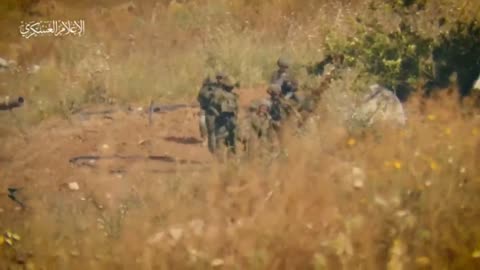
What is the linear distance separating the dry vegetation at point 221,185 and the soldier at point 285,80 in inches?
1.5

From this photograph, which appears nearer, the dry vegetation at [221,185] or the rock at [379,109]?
the dry vegetation at [221,185]

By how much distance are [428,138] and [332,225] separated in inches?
20.2

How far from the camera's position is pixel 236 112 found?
97.7 inches

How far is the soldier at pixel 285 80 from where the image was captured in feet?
8.17

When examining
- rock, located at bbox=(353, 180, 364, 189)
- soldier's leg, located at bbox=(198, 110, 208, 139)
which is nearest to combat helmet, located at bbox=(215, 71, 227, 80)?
soldier's leg, located at bbox=(198, 110, 208, 139)

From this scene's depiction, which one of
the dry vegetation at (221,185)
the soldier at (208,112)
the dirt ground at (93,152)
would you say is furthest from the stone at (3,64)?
the soldier at (208,112)

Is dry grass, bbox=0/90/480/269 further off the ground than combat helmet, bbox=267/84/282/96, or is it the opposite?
combat helmet, bbox=267/84/282/96

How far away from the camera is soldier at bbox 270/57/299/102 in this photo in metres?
2.49

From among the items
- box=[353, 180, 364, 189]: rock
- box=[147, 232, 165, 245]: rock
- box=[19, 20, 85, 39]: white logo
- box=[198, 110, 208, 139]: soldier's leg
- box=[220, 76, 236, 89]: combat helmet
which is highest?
box=[19, 20, 85, 39]: white logo

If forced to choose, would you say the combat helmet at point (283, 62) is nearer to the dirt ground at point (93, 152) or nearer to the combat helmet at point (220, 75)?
the combat helmet at point (220, 75)

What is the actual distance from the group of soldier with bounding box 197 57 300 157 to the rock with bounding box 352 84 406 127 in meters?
0.26

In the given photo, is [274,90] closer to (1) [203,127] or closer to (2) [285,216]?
(1) [203,127]

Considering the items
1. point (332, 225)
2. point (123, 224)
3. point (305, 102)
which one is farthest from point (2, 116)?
point (332, 225)

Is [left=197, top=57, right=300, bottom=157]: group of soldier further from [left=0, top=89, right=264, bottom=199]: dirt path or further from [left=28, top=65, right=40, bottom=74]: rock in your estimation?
[left=28, top=65, right=40, bottom=74]: rock
